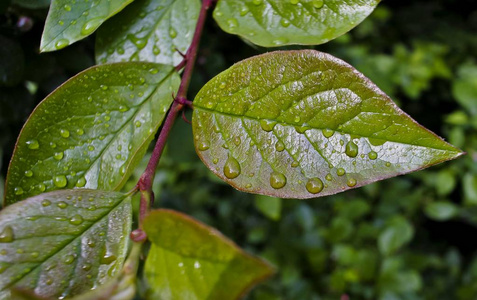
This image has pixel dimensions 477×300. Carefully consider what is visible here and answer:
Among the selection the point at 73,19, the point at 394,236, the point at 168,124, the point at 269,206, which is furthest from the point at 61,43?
the point at 394,236

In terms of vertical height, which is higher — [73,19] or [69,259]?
[73,19]

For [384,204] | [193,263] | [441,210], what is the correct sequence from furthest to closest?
[384,204] < [441,210] < [193,263]

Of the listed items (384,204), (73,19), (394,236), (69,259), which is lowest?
(384,204)

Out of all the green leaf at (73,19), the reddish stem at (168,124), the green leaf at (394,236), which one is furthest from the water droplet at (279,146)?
the green leaf at (394,236)

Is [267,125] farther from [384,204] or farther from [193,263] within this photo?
[384,204]

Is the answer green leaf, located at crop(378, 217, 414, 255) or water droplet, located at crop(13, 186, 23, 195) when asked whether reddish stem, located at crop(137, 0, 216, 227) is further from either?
green leaf, located at crop(378, 217, 414, 255)

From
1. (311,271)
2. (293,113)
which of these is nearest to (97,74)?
→ (293,113)
